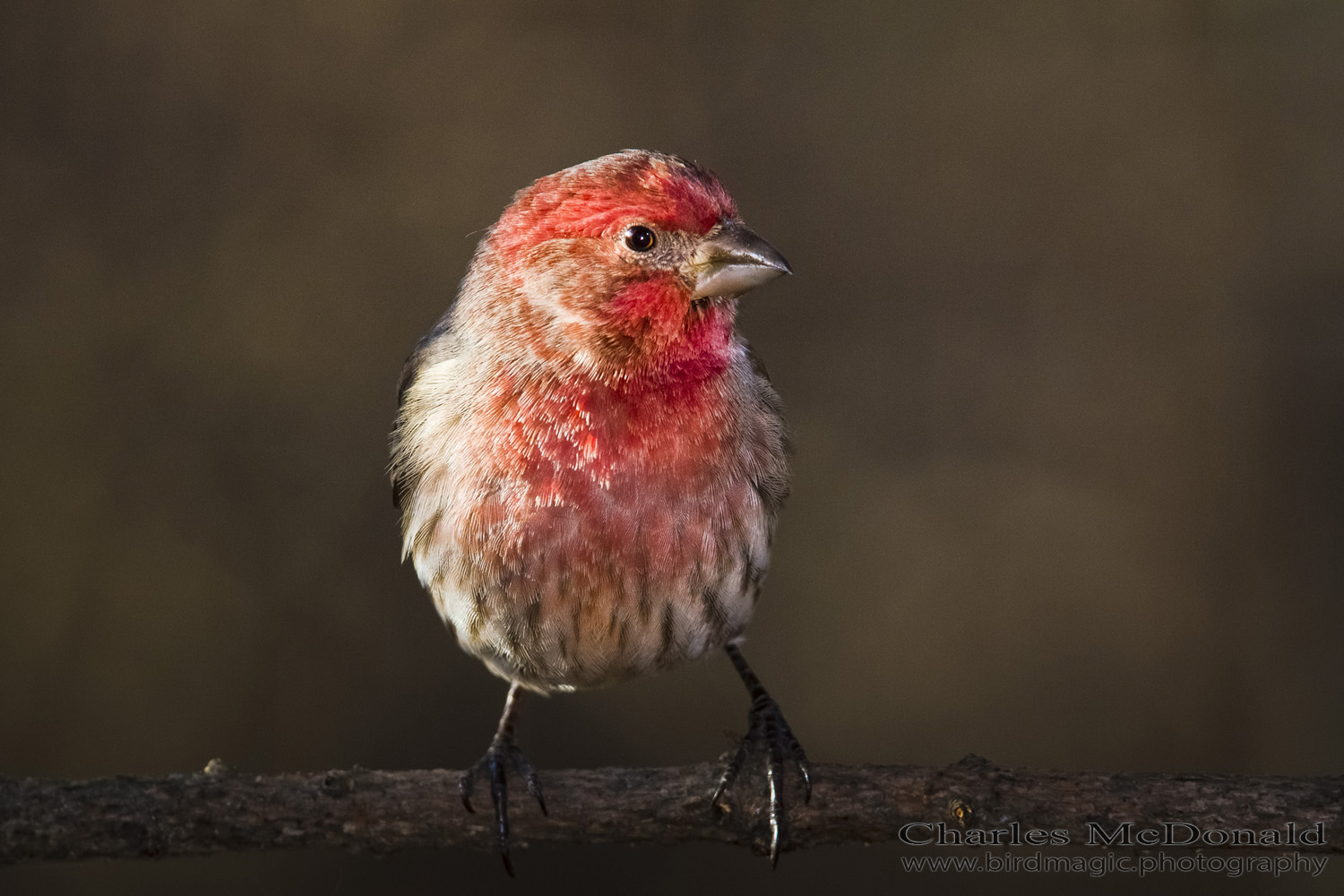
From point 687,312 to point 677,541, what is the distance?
494 millimetres

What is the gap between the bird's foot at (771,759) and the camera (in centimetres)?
Result: 262

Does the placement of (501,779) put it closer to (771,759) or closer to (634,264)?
(771,759)

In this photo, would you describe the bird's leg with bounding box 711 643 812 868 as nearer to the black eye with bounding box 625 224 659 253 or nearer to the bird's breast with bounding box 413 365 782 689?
the bird's breast with bounding box 413 365 782 689

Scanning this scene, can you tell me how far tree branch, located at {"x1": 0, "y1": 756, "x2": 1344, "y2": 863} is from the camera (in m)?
2.39

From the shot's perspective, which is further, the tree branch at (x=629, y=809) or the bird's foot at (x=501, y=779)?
the bird's foot at (x=501, y=779)

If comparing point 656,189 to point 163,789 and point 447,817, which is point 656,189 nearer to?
point 447,817

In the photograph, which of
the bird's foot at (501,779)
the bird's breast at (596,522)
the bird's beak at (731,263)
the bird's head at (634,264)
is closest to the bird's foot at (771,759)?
the bird's breast at (596,522)

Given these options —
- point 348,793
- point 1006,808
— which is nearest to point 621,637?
point 348,793

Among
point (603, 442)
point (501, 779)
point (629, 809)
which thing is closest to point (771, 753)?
point (629, 809)

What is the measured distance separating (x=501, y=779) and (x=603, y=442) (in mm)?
799

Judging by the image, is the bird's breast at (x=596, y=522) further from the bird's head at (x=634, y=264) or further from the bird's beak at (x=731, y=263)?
the bird's beak at (x=731, y=263)

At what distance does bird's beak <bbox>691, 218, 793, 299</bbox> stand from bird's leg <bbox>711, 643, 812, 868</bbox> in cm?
104

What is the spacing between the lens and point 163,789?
Answer: 8.21 ft

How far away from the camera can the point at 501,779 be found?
2.72 metres
